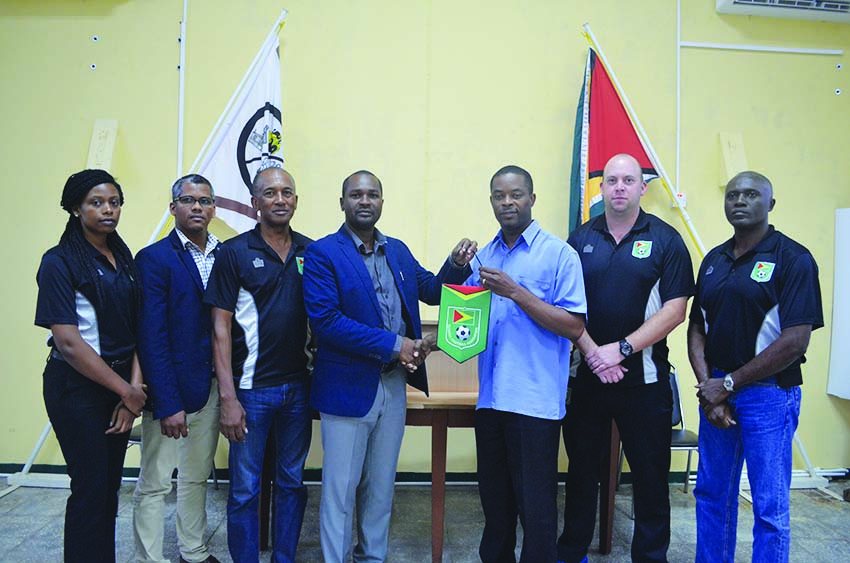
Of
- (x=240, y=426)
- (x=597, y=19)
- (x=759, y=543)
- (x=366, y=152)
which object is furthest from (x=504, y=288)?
(x=597, y=19)

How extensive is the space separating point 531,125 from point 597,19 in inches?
35.3

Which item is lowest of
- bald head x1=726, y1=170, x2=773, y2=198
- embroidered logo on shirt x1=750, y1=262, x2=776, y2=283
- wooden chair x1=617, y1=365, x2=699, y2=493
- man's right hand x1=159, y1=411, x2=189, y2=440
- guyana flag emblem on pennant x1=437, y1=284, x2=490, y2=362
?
wooden chair x1=617, y1=365, x2=699, y2=493

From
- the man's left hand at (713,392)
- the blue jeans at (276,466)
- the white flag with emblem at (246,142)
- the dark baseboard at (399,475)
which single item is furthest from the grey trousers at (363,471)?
the white flag with emblem at (246,142)

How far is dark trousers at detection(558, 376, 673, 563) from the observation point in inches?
100.0

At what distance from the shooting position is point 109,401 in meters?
2.31

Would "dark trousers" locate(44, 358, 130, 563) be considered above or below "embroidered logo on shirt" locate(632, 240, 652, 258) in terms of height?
below

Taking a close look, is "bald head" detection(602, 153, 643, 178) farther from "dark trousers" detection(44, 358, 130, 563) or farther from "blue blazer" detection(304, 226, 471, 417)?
"dark trousers" detection(44, 358, 130, 563)

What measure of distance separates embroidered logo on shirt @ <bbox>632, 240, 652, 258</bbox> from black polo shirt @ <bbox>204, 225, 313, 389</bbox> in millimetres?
1496

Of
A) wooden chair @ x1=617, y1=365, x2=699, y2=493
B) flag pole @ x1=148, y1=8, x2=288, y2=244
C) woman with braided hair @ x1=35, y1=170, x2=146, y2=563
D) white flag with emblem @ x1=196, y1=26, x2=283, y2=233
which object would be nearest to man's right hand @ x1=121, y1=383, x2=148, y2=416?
woman with braided hair @ x1=35, y1=170, x2=146, y2=563

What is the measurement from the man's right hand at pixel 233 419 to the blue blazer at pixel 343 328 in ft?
0.99

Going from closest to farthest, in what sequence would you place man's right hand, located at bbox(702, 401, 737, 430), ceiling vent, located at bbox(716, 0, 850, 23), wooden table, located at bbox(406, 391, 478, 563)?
man's right hand, located at bbox(702, 401, 737, 430)
wooden table, located at bbox(406, 391, 478, 563)
ceiling vent, located at bbox(716, 0, 850, 23)

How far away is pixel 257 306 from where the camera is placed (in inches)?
99.4

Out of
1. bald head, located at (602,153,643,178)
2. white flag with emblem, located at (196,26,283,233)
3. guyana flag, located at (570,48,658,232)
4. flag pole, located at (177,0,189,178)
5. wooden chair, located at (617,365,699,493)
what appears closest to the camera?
bald head, located at (602,153,643,178)

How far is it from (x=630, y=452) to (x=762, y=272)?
0.95m
